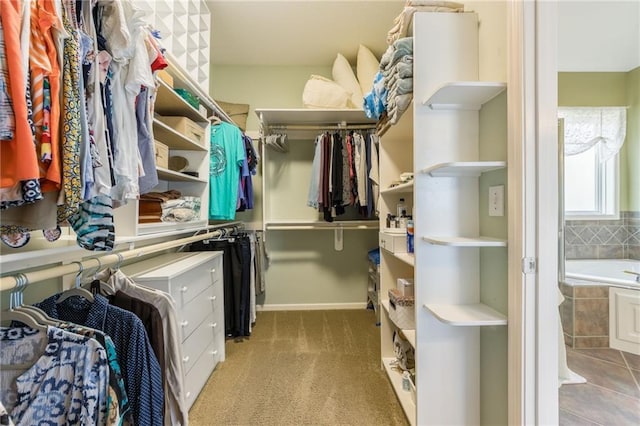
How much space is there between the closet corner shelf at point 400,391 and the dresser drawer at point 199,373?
1153 mm

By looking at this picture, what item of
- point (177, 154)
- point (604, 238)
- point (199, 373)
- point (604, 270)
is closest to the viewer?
point (199, 373)

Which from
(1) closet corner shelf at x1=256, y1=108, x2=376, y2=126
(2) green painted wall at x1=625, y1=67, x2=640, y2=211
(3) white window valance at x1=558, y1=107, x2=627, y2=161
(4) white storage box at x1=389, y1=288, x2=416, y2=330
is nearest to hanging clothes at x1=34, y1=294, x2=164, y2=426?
(4) white storage box at x1=389, y1=288, x2=416, y2=330

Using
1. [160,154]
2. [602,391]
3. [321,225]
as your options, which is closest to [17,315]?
[160,154]

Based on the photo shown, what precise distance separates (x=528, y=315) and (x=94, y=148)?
1508mm

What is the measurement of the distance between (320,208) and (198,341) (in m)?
1.43

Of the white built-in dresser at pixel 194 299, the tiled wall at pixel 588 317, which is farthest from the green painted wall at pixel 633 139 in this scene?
the white built-in dresser at pixel 194 299

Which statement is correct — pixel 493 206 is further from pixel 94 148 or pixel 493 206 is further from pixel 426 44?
pixel 94 148

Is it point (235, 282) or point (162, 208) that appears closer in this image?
point (162, 208)

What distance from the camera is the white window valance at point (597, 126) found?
105 inches

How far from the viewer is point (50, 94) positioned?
2.18 ft

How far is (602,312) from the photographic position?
2.17 m

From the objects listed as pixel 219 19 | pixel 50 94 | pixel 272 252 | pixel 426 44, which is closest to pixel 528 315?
pixel 426 44

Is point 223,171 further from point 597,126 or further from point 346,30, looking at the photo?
point 597,126

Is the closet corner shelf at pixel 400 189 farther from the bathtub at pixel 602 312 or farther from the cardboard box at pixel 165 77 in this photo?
the bathtub at pixel 602 312
